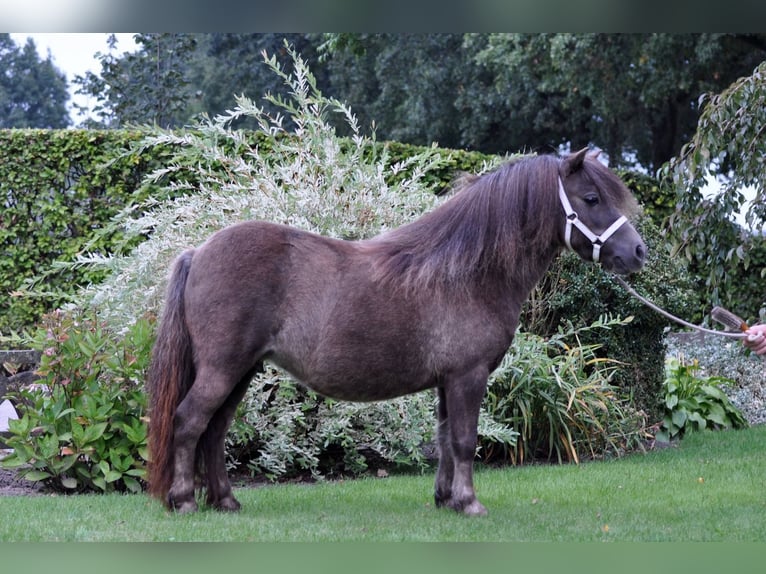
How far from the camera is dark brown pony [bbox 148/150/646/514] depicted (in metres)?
4.77

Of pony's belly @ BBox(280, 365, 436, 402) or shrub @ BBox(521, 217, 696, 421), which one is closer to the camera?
pony's belly @ BBox(280, 365, 436, 402)

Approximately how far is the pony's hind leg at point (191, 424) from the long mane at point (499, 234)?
108 cm

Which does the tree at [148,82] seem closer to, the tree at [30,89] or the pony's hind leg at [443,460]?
the pony's hind leg at [443,460]

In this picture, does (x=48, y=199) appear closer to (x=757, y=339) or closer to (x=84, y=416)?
(x=84, y=416)

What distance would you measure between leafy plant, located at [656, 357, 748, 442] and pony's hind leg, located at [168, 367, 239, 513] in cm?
521

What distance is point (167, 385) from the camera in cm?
484

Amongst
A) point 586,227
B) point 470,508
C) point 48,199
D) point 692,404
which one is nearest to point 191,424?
point 470,508

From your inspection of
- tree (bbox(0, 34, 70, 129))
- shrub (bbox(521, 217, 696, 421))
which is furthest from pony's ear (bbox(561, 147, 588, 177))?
tree (bbox(0, 34, 70, 129))

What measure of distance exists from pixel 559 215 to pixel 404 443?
256cm

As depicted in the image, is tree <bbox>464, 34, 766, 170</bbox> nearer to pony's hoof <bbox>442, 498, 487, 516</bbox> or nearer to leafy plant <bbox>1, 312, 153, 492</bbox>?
pony's hoof <bbox>442, 498, 487, 516</bbox>

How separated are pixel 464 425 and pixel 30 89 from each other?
99.8 feet

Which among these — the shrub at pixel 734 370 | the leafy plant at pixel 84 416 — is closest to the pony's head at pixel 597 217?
the leafy plant at pixel 84 416

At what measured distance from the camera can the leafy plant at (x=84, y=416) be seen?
19.3 feet
